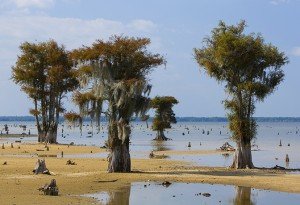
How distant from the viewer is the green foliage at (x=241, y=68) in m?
44.8

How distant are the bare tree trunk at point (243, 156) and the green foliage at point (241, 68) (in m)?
0.54

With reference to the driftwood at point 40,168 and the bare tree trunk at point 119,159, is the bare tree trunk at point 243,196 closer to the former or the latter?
the bare tree trunk at point 119,159

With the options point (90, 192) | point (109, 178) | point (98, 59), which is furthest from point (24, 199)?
point (98, 59)

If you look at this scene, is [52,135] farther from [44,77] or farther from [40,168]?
[40,168]

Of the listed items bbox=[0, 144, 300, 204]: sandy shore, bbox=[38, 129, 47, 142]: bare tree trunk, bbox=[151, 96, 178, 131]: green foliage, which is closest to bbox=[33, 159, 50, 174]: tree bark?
bbox=[0, 144, 300, 204]: sandy shore

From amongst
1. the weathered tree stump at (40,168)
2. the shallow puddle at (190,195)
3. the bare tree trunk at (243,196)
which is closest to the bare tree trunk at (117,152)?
the weathered tree stump at (40,168)

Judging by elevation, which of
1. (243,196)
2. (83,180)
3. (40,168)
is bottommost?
(243,196)

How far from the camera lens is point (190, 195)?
27688 millimetres

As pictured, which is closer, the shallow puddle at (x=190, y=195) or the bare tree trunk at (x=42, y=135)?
the shallow puddle at (x=190, y=195)

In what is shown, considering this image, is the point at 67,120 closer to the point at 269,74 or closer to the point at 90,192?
the point at 90,192

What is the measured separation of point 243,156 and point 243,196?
17.7m

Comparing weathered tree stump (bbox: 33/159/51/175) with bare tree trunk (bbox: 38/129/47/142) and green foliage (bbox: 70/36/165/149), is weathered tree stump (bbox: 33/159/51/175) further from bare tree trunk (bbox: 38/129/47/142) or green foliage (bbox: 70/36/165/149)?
bare tree trunk (bbox: 38/129/47/142)

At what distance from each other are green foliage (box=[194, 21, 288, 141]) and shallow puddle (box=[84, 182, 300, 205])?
49.3 feet

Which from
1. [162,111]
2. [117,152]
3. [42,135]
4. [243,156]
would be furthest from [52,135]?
[117,152]
